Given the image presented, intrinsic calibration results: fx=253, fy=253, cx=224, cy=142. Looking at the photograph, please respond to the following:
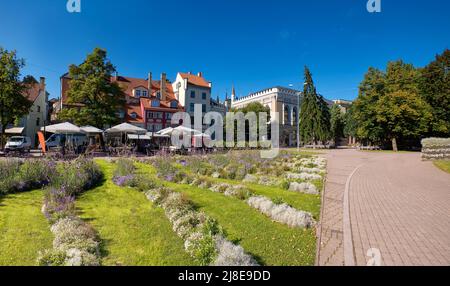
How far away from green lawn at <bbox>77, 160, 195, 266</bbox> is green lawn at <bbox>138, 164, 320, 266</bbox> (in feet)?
4.05

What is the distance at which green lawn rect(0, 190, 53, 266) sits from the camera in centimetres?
437

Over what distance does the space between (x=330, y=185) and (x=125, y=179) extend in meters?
8.77

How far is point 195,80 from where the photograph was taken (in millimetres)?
56469

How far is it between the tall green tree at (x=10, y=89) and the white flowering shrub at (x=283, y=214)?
2762 cm

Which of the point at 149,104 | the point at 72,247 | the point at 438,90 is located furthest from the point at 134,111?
the point at 438,90

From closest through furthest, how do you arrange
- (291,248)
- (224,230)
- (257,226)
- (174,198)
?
(291,248), (224,230), (257,226), (174,198)

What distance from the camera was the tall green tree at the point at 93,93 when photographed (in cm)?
2873

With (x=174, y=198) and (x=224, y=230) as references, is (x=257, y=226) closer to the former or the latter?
(x=224, y=230)

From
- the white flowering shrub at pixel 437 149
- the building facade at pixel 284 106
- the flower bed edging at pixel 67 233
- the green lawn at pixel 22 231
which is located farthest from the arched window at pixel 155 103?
the green lawn at pixel 22 231

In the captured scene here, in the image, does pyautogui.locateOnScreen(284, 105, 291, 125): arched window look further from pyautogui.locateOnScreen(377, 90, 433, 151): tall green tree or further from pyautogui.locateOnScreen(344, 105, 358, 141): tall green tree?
pyautogui.locateOnScreen(377, 90, 433, 151): tall green tree

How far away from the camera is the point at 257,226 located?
234 inches

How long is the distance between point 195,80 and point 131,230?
175 feet
